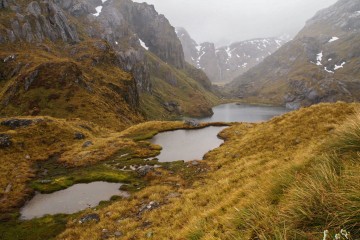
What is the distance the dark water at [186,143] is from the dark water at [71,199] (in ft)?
30.8

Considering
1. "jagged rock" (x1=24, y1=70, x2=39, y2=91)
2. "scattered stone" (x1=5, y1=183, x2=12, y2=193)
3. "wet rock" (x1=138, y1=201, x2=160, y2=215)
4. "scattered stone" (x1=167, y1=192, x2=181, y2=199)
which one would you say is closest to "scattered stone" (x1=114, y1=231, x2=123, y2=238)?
"wet rock" (x1=138, y1=201, x2=160, y2=215)

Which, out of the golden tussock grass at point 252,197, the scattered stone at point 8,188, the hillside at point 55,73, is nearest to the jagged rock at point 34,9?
the hillside at point 55,73

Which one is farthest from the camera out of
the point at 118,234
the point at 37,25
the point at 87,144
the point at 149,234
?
the point at 37,25

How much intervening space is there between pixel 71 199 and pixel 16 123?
27511mm

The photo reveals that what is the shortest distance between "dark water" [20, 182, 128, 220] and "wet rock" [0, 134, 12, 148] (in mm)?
14939

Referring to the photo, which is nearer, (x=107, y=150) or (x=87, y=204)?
(x=87, y=204)

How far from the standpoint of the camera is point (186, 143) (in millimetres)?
42438

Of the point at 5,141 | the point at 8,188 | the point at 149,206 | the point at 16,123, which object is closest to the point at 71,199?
the point at 8,188

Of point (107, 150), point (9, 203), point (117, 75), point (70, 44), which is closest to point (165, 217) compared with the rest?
point (9, 203)

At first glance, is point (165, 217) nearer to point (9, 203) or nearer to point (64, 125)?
point (9, 203)

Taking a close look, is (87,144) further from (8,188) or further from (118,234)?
(118,234)

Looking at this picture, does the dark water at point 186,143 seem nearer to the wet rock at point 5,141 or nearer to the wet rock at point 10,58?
the wet rock at point 5,141

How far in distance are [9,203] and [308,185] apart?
26912 millimetres

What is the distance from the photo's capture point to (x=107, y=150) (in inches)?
1590
